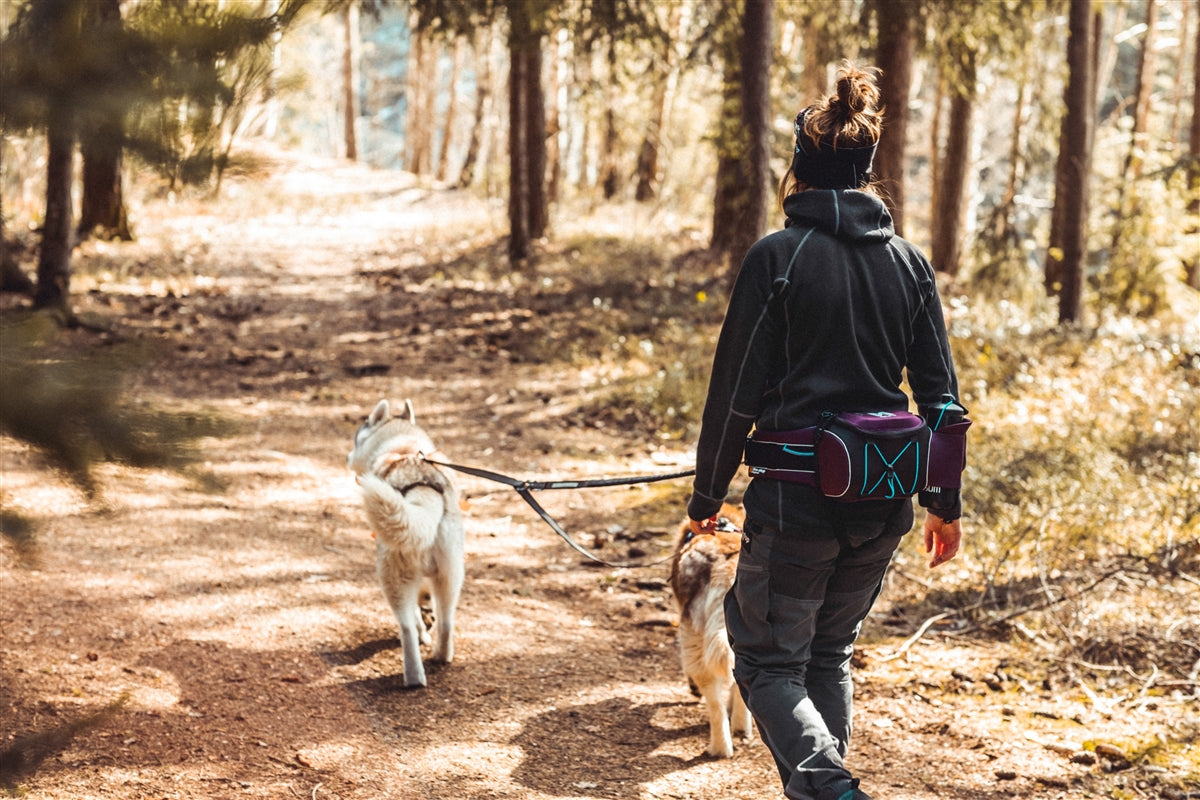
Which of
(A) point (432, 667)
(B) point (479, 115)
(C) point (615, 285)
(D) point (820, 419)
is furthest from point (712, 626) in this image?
(B) point (479, 115)

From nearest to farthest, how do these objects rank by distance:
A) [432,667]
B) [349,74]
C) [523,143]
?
1. [432,667]
2. [523,143]
3. [349,74]

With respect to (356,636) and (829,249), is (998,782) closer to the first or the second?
(829,249)

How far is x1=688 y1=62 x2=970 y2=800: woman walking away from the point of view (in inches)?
108

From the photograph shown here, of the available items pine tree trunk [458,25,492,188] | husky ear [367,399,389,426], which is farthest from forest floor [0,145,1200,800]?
pine tree trunk [458,25,492,188]

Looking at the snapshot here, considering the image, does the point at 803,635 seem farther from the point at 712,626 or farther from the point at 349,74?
the point at 349,74

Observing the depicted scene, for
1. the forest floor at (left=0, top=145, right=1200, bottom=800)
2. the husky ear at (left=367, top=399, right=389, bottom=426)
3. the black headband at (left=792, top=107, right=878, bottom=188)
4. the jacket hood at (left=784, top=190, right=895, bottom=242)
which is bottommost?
the forest floor at (left=0, top=145, right=1200, bottom=800)

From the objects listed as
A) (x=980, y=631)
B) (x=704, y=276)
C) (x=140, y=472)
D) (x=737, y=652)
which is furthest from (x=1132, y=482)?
(x=704, y=276)

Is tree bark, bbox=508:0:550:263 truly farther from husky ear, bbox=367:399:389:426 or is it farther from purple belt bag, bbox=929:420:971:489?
purple belt bag, bbox=929:420:971:489

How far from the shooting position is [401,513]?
435cm

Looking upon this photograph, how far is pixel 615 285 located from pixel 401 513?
31.3 feet

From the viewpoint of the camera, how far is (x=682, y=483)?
7.90 meters

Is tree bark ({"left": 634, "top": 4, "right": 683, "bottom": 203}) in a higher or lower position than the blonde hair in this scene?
higher

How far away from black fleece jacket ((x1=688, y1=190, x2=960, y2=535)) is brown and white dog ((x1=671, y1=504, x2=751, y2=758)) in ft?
3.62

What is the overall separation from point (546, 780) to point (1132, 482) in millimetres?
4957
